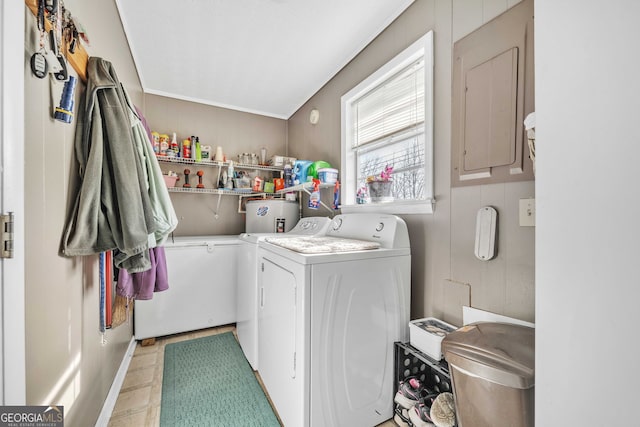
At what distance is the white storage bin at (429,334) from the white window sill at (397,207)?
0.62 meters

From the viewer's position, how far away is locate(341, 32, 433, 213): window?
1514 mm

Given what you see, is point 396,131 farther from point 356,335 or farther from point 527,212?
point 356,335

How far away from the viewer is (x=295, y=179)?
2.65m

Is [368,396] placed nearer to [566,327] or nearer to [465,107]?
[566,327]

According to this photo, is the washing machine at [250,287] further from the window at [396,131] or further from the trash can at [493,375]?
the trash can at [493,375]

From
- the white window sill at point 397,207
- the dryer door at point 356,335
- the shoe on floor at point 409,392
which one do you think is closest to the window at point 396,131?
the white window sill at point 397,207

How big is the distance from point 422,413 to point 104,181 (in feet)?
5.75

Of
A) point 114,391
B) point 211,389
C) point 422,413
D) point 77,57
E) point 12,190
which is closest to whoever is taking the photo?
point 12,190

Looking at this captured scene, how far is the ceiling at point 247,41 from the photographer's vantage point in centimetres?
167

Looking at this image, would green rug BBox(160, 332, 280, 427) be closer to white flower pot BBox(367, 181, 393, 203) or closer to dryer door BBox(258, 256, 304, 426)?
dryer door BBox(258, 256, 304, 426)

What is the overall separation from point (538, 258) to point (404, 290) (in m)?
0.90

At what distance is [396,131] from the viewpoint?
1.81m

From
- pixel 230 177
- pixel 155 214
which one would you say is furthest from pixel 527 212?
pixel 230 177

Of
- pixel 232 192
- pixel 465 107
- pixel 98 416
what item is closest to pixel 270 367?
pixel 98 416
